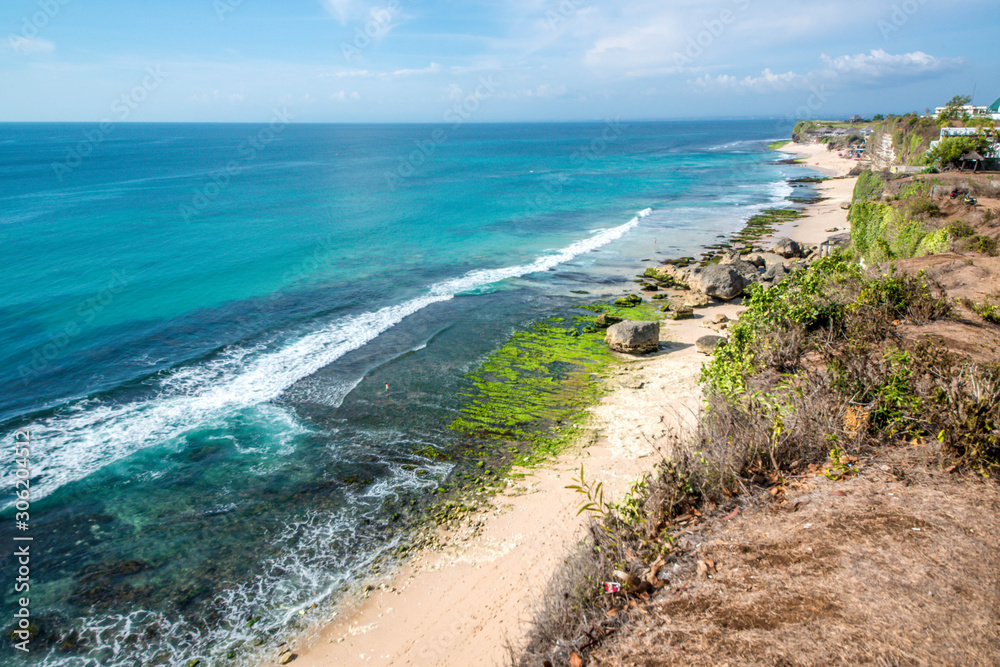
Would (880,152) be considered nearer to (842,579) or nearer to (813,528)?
(813,528)

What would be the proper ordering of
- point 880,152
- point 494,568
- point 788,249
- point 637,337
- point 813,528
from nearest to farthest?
point 813,528, point 494,568, point 637,337, point 788,249, point 880,152

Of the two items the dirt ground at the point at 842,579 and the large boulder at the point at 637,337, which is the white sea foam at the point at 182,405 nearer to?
the large boulder at the point at 637,337

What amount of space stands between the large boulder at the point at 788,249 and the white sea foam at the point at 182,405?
2752 centimetres

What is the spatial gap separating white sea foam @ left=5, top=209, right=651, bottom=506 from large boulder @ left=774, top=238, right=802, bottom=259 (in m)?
27.5

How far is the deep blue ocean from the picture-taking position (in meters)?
11.7

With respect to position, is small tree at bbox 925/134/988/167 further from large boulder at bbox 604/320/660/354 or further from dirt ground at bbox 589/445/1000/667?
dirt ground at bbox 589/445/1000/667

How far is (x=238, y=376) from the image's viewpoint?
2103 centimetres

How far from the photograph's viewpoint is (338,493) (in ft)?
47.0

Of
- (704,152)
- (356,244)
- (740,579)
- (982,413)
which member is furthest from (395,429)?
(704,152)

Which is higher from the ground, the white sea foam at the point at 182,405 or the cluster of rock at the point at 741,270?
the cluster of rock at the point at 741,270

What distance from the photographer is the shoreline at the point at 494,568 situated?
9711mm

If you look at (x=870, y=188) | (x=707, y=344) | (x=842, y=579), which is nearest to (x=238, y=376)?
(x=707, y=344)

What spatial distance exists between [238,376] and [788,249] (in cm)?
3557

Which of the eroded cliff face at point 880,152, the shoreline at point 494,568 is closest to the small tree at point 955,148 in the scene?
the eroded cliff face at point 880,152
